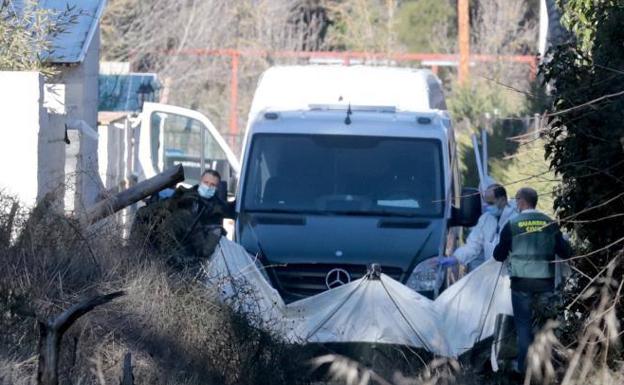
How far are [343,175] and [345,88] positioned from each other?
172cm

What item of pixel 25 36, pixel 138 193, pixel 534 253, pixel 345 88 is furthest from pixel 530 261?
pixel 25 36

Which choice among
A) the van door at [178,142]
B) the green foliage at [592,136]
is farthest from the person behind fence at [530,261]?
the van door at [178,142]

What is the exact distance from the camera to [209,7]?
1286 inches

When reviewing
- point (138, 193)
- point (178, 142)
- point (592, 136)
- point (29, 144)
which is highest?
point (592, 136)

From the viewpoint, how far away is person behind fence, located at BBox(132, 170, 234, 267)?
8.72 metres

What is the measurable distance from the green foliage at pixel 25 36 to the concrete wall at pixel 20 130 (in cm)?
139

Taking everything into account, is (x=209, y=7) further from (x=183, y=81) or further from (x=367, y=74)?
(x=367, y=74)

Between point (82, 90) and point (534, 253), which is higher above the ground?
point (82, 90)

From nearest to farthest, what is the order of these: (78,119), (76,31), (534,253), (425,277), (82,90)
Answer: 1. (534,253)
2. (425,277)
3. (78,119)
4. (76,31)
5. (82,90)

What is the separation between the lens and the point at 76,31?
15172 mm

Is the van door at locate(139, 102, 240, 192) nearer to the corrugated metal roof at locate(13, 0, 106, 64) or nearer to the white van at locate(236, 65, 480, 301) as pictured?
the corrugated metal roof at locate(13, 0, 106, 64)

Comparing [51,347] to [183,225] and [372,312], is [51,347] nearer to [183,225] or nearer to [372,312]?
[183,225]

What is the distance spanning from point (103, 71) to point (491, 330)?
63.1 ft

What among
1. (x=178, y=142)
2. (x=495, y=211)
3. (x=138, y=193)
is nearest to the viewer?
(x=138, y=193)
